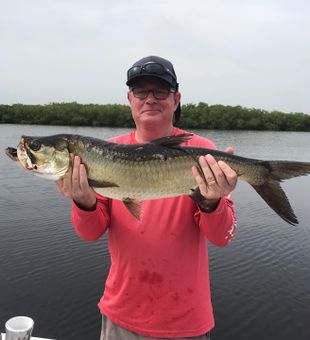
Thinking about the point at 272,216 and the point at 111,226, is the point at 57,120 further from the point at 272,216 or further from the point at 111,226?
the point at 111,226

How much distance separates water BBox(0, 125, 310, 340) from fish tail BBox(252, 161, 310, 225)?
6.01 meters

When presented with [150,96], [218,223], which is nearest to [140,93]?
[150,96]

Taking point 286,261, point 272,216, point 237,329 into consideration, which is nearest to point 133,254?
point 237,329

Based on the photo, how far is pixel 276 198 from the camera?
3.37 m

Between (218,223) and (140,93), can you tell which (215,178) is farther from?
(140,93)

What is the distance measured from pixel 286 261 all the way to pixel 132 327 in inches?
388

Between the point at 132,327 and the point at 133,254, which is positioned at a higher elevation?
the point at 133,254

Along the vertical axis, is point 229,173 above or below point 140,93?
below

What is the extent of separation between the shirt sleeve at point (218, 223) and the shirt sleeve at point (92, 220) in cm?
82

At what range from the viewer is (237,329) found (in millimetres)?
8555

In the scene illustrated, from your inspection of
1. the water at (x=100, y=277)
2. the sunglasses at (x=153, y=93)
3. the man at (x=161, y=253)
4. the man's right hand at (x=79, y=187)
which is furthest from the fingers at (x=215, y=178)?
the water at (x=100, y=277)

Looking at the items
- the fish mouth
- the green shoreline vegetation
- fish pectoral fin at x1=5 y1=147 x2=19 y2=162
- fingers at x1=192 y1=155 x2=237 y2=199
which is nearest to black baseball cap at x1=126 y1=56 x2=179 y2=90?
fingers at x1=192 y1=155 x2=237 y2=199

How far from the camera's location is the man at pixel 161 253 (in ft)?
10.3

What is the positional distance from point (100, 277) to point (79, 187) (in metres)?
7.68
